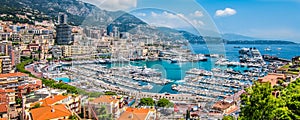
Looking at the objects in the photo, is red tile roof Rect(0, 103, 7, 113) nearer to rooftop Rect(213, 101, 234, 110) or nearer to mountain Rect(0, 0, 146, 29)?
mountain Rect(0, 0, 146, 29)

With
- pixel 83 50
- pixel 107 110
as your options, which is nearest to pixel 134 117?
pixel 107 110

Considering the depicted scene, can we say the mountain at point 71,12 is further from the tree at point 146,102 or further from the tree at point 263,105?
the tree at point 146,102

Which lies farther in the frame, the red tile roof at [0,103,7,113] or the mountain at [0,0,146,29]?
the red tile roof at [0,103,7,113]

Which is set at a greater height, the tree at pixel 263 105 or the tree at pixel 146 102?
the tree at pixel 263 105

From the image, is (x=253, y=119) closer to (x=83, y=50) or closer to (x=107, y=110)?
(x=107, y=110)

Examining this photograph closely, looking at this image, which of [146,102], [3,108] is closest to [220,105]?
[146,102]

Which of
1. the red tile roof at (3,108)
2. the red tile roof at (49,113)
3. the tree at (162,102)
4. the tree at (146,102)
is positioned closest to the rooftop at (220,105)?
the tree at (162,102)

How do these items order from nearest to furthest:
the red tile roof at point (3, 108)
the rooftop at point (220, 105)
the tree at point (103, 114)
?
the tree at point (103, 114)
the rooftop at point (220, 105)
the red tile roof at point (3, 108)

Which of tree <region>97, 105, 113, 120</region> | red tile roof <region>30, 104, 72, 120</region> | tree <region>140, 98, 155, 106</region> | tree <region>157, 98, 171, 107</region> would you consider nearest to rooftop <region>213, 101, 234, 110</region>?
tree <region>157, 98, 171, 107</region>

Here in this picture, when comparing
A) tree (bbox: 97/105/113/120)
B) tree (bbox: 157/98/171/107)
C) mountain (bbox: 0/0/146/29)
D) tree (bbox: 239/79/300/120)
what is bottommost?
tree (bbox: 157/98/171/107)

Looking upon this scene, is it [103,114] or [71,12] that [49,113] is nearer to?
[103,114]

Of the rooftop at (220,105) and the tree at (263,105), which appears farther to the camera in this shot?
the rooftop at (220,105)
